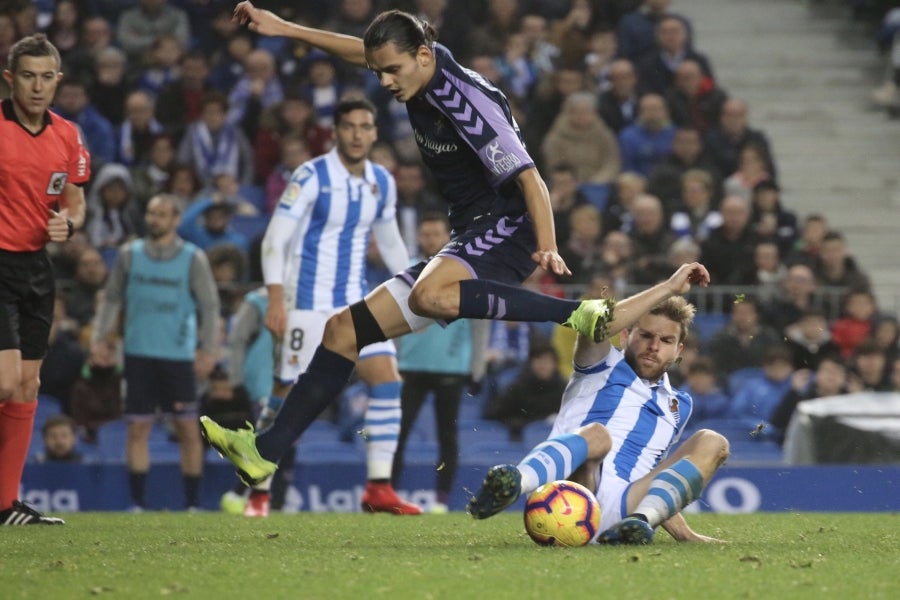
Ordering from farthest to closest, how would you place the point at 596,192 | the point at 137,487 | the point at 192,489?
the point at 596,192 < the point at 192,489 < the point at 137,487

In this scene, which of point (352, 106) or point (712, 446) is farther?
point (352, 106)

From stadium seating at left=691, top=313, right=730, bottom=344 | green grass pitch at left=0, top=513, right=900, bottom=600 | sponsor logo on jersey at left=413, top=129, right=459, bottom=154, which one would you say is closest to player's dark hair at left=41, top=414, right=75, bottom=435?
green grass pitch at left=0, top=513, right=900, bottom=600

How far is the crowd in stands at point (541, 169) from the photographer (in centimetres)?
1244

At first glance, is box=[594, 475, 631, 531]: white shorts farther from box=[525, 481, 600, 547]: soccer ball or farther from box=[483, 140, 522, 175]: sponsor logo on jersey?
box=[483, 140, 522, 175]: sponsor logo on jersey

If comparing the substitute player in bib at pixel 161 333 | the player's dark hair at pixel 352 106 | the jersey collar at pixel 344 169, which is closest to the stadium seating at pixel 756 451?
the jersey collar at pixel 344 169

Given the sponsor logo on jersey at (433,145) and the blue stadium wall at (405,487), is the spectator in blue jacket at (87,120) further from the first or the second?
the sponsor logo on jersey at (433,145)

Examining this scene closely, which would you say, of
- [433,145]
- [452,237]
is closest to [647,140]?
[452,237]

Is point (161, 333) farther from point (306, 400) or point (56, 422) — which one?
point (306, 400)

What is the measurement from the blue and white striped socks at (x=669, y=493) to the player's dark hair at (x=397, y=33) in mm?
2200

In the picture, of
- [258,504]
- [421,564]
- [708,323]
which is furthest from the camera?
[708,323]

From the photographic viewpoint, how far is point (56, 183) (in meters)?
7.96

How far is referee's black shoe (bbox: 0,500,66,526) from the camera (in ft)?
26.1

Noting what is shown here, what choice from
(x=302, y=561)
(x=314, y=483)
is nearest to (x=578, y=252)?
(x=314, y=483)

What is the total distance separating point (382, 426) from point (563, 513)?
11.1ft
